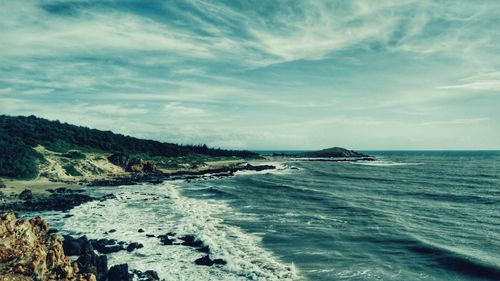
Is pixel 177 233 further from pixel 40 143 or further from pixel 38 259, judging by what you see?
pixel 40 143

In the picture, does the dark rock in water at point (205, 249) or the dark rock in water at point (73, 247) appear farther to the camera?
the dark rock in water at point (205, 249)

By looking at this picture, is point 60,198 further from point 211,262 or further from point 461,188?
point 461,188

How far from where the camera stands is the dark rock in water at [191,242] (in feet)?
86.5

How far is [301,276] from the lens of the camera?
20.8 m

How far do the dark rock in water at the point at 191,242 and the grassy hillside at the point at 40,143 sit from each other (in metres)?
40.8

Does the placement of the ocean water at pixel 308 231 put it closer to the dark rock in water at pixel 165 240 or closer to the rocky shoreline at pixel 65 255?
the dark rock in water at pixel 165 240

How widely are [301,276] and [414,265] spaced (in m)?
8.01

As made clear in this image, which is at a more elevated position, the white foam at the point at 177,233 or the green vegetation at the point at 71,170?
the green vegetation at the point at 71,170

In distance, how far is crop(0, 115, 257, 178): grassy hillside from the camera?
57.7 m

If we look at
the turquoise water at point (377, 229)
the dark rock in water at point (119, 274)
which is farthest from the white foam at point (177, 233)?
the dark rock in water at point (119, 274)

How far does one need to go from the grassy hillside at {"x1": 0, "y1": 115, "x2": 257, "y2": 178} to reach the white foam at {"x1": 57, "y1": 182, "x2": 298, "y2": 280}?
72.7 ft

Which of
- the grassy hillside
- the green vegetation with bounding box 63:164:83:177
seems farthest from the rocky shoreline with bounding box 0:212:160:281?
the green vegetation with bounding box 63:164:83:177

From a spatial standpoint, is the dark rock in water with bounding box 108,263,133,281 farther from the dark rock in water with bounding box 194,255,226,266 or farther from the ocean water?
the dark rock in water with bounding box 194,255,226,266

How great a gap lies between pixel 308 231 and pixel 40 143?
228 feet
